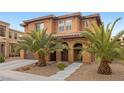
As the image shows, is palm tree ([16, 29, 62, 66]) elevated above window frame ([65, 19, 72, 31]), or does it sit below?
below

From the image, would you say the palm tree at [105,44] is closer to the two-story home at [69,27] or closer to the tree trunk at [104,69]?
the tree trunk at [104,69]

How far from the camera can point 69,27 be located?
17547mm

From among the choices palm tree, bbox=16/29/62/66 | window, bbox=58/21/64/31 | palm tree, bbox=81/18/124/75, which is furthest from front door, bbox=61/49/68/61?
palm tree, bbox=81/18/124/75

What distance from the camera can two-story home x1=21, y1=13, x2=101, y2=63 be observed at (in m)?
16.3

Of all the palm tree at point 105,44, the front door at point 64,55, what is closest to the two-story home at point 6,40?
the front door at point 64,55

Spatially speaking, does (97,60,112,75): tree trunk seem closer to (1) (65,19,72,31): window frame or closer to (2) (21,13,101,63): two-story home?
(2) (21,13,101,63): two-story home

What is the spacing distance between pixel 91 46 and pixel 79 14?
7.24 metres

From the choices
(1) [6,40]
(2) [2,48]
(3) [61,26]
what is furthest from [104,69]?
(1) [6,40]

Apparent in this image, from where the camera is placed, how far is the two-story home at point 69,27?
16.3 metres

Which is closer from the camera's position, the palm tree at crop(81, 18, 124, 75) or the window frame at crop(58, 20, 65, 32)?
the palm tree at crop(81, 18, 124, 75)
